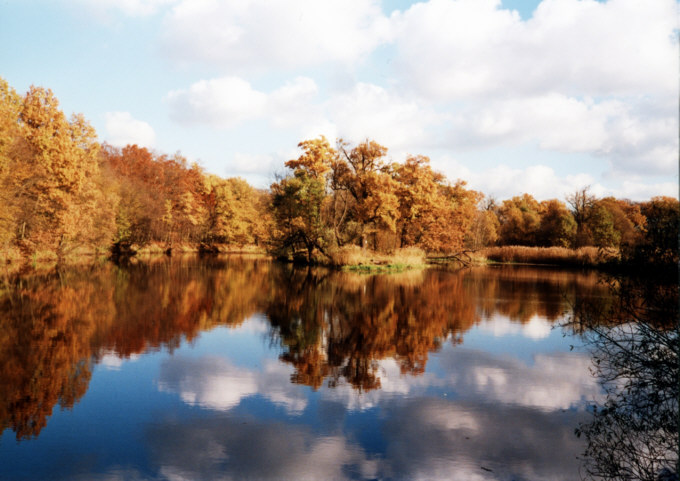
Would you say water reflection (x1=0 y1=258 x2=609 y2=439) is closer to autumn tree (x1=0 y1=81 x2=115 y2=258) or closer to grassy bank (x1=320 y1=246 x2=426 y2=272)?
autumn tree (x1=0 y1=81 x2=115 y2=258)

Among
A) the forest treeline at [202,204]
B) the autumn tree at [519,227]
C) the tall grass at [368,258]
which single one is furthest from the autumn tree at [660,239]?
the autumn tree at [519,227]

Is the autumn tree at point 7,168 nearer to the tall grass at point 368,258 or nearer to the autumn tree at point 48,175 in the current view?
the autumn tree at point 48,175

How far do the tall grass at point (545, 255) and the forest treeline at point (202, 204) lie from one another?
11.1 ft

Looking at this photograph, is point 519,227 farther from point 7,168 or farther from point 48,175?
point 7,168

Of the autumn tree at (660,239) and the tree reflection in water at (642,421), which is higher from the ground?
the autumn tree at (660,239)

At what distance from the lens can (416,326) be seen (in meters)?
15.5

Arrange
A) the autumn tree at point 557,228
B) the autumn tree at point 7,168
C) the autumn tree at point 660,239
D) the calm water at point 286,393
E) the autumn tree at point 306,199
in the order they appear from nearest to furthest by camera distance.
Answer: the calm water at point 286,393 < the autumn tree at point 660,239 < the autumn tree at point 7,168 < the autumn tree at point 306,199 < the autumn tree at point 557,228

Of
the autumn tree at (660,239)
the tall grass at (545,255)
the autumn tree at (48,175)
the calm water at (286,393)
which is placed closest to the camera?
the calm water at (286,393)

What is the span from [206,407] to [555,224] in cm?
7662

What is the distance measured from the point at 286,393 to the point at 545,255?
184ft

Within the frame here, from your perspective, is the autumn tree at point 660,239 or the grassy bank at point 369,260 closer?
the autumn tree at point 660,239

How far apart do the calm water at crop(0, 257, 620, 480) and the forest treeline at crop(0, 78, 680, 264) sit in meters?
3.77

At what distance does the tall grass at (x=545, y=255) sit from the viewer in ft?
176

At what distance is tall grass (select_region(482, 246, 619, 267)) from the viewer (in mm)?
53725
